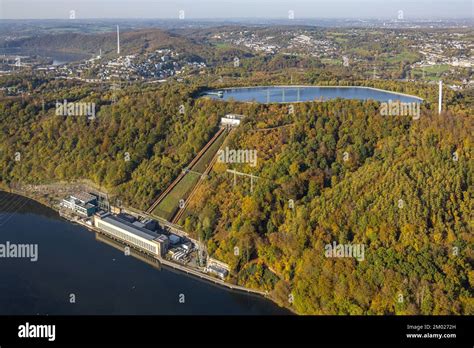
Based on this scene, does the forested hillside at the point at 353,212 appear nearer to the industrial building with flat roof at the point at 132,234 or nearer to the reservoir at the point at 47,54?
the industrial building with flat roof at the point at 132,234

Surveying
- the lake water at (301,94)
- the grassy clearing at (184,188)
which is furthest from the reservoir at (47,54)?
the grassy clearing at (184,188)

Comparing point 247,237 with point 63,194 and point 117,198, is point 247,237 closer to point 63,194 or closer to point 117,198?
point 117,198

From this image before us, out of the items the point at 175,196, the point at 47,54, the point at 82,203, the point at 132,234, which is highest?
the point at 47,54

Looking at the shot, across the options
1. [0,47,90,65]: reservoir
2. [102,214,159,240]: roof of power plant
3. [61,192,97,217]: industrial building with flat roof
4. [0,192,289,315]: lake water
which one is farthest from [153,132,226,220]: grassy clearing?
[0,47,90,65]: reservoir

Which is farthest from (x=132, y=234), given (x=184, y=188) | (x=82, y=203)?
(x=82, y=203)

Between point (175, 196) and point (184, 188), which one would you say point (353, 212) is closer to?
point (184, 188)

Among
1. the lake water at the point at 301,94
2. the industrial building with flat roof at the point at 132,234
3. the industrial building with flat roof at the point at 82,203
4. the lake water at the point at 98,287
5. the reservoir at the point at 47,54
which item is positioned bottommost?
the lake water at the point at 98,287

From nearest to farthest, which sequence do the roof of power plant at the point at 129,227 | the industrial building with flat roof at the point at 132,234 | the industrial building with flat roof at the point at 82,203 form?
the industrial building with flat roof at the point at 132,234 → the roof of power plant at the point at 129,227 → the industrial building with flat roof at the point at 82,203

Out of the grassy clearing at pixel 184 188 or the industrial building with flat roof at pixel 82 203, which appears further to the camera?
the industrial building with flat roof at pixel 82 203
